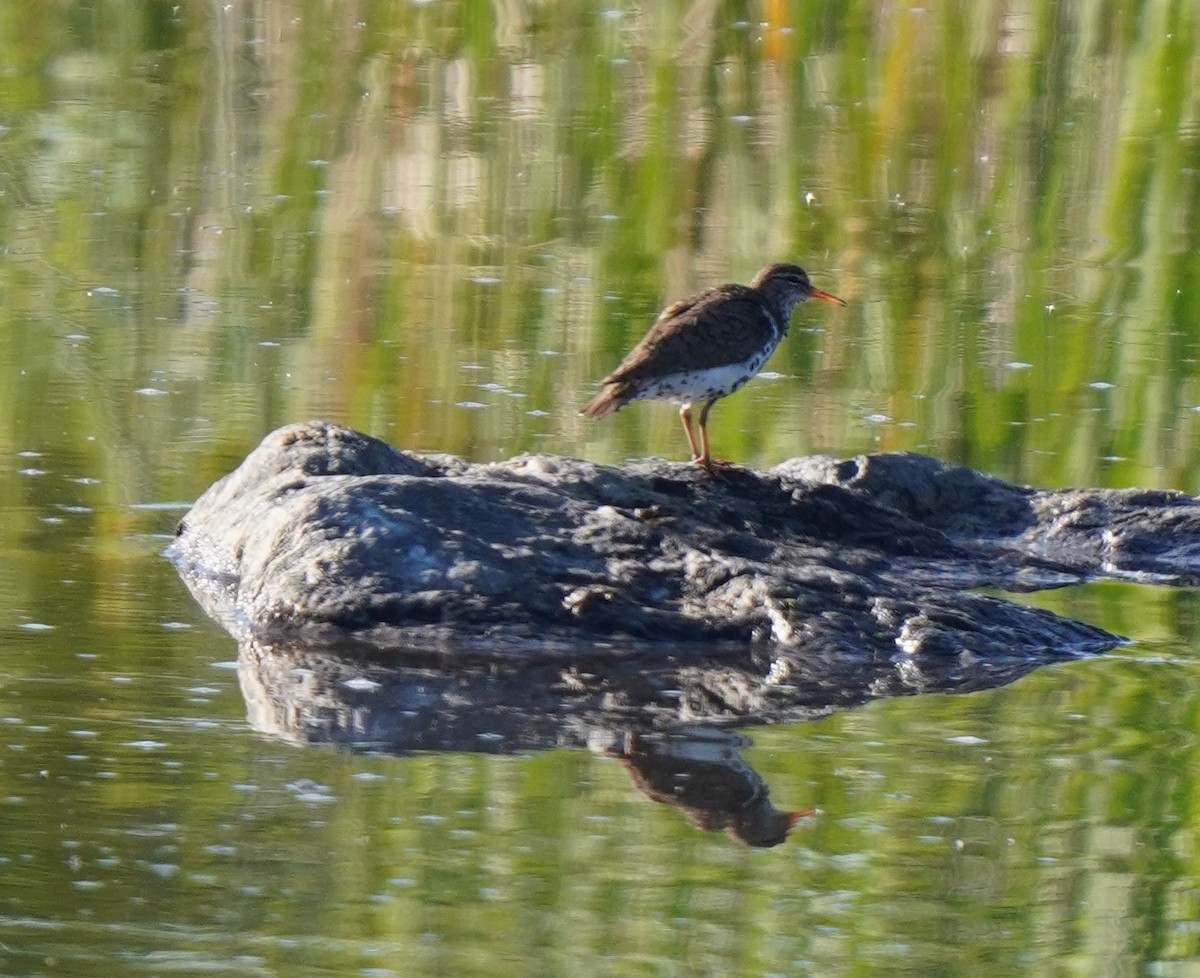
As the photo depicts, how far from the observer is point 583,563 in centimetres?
648

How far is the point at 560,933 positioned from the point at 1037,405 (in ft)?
17.1

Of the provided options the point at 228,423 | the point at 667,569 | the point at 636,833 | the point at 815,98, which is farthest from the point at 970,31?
the point at 636,833

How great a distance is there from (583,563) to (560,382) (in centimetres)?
274

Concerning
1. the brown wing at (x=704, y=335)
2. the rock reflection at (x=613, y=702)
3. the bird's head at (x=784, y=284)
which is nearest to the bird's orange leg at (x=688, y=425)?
the brown wing at (x=704, y=335)

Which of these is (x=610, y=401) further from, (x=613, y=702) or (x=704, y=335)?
(x=613, y=702)

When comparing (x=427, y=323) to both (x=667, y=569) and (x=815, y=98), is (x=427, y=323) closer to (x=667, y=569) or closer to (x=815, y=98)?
(x=667, y=569)

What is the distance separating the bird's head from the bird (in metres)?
0.37

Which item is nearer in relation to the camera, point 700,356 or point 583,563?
point 583,563

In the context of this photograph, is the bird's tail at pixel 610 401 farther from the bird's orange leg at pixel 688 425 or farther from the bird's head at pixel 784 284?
the bird's head at pixel 784 284

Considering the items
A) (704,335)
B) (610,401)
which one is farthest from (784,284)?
(610,401)

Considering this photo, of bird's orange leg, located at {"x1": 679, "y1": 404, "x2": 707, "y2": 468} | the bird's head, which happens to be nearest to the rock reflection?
bird's orange leg, located at {"x1": 679, "y1": 404, "x2": 707, "y2": 468}

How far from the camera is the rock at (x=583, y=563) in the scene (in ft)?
20.6

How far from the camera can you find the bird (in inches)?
295

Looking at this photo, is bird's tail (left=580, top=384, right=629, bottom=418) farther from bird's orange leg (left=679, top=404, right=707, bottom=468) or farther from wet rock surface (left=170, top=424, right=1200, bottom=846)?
bird's orange leg (left=679, top=404, right=707, bottom=468)
